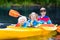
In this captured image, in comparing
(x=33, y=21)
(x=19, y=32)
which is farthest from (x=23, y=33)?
(x=33, y=21)

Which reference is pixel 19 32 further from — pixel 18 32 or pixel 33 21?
pixel 33 21

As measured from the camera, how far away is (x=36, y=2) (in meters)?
8.44

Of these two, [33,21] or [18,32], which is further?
[33,21]

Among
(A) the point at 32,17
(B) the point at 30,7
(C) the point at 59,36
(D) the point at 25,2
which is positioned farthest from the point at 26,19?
(D) the point at 25,2

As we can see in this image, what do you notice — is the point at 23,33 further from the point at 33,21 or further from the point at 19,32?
the point at 33,21

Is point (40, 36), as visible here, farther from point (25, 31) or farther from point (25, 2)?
point (25, 2)

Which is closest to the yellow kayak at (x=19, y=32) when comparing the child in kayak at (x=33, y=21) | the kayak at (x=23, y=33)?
the kayak at (x=23, y=33)

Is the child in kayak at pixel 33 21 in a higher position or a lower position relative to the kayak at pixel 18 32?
higher

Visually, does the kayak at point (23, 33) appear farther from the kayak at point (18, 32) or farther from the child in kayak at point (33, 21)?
the child in kayak at point (33, 21)

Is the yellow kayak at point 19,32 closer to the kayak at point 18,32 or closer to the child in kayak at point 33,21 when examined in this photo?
the kayak at point 18,32

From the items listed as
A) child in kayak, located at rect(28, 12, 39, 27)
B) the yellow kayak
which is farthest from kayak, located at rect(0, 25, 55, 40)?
child in kayak, located at rect(28, 12, 39, 27)

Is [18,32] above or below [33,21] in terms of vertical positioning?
below

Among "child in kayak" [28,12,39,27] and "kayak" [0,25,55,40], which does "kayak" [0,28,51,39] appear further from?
"child in kayak" [28,12,39,27]

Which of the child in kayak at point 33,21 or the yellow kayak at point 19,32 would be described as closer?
the yellow kayak at point 19,32
